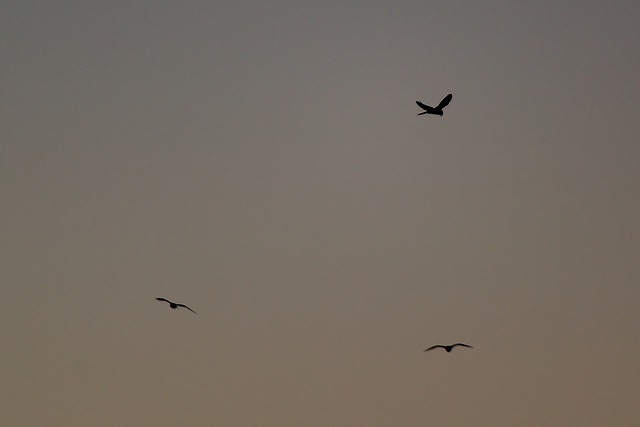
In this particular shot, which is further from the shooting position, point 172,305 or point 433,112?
point 172,305

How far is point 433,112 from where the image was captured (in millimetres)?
75750

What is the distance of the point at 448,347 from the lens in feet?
287

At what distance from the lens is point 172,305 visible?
88.4 metres

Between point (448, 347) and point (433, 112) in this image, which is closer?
point (433, 112)

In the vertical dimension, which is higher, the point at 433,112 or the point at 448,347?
the point at 433,112

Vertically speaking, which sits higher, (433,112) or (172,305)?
(433,112)

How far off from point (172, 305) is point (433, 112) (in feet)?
89.5

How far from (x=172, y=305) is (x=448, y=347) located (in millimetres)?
22135

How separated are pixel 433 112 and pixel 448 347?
832 inches

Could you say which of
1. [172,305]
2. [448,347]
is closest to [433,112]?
[448,347]

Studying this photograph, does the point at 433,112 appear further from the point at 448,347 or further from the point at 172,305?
the point at 172,305
